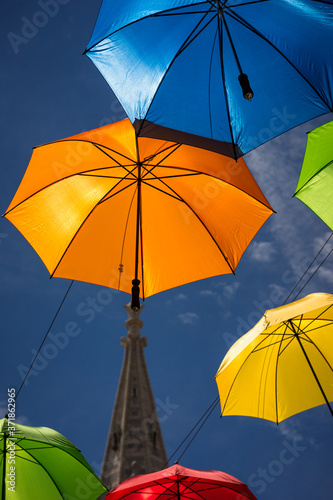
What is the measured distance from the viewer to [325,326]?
1038cm

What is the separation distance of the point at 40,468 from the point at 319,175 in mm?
7226

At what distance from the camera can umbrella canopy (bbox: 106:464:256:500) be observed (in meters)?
8.84

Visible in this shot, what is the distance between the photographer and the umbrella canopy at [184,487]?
8.84 meters

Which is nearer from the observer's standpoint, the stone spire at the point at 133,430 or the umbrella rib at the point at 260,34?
the umbrella rib at the point at 260,34

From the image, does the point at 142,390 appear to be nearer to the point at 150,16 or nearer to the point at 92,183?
the point at 92,183

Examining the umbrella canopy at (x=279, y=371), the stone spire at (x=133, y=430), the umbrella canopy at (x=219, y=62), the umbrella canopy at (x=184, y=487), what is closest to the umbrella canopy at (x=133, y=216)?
the umbrella canopy at (x=279, y=371)

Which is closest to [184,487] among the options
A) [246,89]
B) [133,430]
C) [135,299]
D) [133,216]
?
[135,299]

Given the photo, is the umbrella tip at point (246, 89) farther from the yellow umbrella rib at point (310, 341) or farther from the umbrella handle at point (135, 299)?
the yellow umbrella rib at point (310, 341)

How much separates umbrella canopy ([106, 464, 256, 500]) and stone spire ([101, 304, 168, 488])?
18.1 m

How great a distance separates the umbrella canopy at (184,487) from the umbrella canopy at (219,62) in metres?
5.73

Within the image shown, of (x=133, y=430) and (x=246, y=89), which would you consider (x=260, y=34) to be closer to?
(x=246, y=89)

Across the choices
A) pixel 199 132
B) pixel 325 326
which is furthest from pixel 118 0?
pixel 325 326

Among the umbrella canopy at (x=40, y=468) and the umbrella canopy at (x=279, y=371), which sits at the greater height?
the umbrella canopy at (x=279, y=371)

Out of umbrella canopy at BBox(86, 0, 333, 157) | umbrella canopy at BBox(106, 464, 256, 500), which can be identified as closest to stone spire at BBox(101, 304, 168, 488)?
umbrella canopy at BBox(106, 464, 256, 500)
